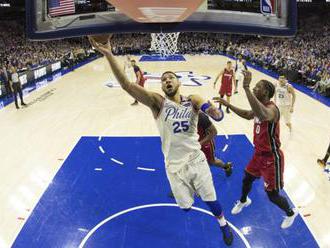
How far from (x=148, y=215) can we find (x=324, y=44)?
75.5ft

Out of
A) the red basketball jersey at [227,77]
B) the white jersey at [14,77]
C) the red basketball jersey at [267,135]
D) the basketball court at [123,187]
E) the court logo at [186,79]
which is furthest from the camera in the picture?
the court logo at [186,79]

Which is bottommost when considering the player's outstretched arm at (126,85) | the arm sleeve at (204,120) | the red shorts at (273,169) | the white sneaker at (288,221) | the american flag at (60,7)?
the white sneaker at (288,221)

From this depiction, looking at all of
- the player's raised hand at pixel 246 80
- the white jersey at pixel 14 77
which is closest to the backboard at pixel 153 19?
the player's raised hand at pixel 246 80

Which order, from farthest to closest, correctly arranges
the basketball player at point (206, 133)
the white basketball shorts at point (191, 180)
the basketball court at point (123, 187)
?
the basketball player at point (206, 133)
the basketball court at point (123, 187)
the white basketball shorts at point (191, 180)

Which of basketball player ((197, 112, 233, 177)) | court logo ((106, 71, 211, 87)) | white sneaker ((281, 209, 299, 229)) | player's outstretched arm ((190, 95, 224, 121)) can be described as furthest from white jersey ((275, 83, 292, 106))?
court logo ((106, 71, 211, 87))

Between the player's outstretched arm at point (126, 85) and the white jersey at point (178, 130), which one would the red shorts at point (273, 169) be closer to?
the white jersey at point (178, 130)

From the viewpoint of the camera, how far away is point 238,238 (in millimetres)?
4281

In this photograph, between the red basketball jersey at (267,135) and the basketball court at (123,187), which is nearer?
the red basketball jersey at (267,135)

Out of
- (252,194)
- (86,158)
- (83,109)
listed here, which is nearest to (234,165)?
(252,194)

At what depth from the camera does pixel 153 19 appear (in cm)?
286

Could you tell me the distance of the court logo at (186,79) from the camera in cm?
1538

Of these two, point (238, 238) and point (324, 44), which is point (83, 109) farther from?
point (324, 44)

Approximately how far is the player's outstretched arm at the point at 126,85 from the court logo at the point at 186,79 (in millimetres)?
11773

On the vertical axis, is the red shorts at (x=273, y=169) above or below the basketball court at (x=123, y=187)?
above
